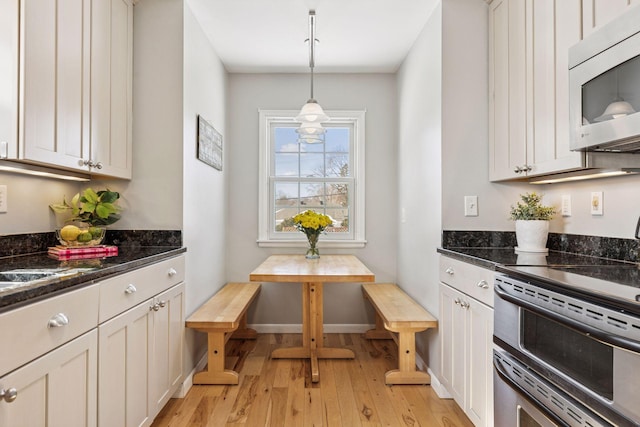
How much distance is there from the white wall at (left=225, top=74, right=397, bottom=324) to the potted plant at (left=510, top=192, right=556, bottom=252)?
1709 mm

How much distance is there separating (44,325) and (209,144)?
209 cm

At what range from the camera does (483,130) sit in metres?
2.54

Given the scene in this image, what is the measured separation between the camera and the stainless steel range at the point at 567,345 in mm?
1030

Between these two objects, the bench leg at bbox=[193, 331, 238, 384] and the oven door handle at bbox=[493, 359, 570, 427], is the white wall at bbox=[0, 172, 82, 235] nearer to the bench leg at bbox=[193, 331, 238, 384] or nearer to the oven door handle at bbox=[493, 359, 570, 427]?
the bench leg at bbox=[193, 331, 238, 384]

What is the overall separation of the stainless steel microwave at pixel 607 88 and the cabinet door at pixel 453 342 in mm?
1051

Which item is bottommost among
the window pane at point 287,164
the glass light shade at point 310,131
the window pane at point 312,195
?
the window pane at point 312,195

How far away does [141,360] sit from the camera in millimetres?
1890

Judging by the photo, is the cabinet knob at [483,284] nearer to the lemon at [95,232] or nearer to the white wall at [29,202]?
the lemon at [95,232]

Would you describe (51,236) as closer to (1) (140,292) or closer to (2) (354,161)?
(1) (140,292)

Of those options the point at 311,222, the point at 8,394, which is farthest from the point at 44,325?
the point at 311,222

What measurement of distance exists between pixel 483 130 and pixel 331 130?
180 centimetres

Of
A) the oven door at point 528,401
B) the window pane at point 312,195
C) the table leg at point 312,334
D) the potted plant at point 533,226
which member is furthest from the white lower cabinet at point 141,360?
the potted plant at point 533,226

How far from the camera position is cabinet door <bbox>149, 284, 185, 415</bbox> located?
205cm

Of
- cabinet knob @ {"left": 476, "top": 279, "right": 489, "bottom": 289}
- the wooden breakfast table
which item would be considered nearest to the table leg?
the wooden breakfast table
